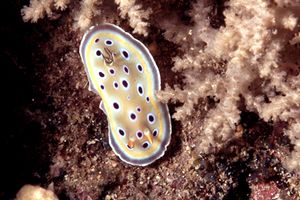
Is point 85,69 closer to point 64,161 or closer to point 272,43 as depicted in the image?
point 64,161

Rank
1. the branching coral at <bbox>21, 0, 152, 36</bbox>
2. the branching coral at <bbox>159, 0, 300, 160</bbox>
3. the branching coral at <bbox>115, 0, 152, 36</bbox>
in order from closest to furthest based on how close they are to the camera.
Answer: the branching coral at <bbox>159, 0, 300, 160</bbox> → the branching coral at <bbox>115, 0, 152, 36</bbox> → the branching coral at <bbox>21, 0, 152, 36</bbox>

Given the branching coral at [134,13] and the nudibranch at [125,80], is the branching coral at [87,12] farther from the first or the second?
the branching coral at [134,13]

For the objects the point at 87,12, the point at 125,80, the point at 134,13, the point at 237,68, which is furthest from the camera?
the point at 125,80

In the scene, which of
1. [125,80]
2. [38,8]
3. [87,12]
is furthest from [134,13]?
[38,8]

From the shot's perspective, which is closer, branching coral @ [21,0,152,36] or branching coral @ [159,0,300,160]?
branching coral @ [159,0,300,160]

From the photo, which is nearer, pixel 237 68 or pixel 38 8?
pixel 237 68

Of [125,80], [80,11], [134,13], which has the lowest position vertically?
[125,80]

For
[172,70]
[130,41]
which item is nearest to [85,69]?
[130,41]

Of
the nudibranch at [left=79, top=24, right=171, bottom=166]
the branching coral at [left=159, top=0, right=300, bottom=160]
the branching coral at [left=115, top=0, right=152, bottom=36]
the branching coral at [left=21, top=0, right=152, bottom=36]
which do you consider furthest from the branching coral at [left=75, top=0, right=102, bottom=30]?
the branching coral at [left=159, top=0, right=300, bottom=160]

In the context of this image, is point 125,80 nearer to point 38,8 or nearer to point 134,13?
point 134,13

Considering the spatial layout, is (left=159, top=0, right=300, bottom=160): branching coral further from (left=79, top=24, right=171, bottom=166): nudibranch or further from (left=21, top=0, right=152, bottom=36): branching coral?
(left=21, top=0, right=152, bottom=36): branching coral
